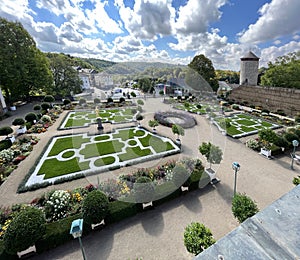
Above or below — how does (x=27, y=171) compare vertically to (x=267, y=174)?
Answer: above

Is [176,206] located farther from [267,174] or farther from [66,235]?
[267,174]

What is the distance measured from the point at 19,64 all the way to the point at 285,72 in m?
51.4

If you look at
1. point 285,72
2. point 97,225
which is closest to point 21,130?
point 97,225

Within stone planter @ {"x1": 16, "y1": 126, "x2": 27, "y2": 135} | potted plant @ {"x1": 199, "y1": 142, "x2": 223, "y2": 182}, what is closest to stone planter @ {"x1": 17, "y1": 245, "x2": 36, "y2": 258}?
potted plant @ {"x1": 199, "y1": 142, "x2": 223, "y2": 182}

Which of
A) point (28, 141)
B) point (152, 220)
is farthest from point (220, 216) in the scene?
point (28, 141)

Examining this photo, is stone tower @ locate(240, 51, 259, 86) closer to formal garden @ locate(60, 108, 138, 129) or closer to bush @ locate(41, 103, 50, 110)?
formal garden @ locate(60, 108, 138, 129)

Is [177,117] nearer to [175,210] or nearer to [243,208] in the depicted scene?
[175,210]

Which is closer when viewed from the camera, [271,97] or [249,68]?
[271,97]

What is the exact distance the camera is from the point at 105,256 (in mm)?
6539

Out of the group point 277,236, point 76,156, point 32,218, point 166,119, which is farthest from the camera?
point 166,119

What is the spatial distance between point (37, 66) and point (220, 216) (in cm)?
3781

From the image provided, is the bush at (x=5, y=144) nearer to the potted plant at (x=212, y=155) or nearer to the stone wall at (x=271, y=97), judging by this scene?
the potted plant at (x=212, y=155)

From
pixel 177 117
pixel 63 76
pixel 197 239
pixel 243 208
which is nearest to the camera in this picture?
pixel 197 239

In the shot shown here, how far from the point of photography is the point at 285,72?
3441 cm
